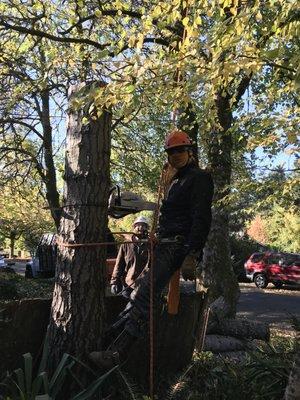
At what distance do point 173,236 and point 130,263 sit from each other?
101 inches

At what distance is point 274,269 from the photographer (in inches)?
1097

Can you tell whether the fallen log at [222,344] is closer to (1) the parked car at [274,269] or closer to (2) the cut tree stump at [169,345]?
(2) the cut tree stump at [169,345]

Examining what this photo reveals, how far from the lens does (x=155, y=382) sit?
15.5 feet

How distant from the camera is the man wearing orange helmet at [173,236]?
4.10 metres

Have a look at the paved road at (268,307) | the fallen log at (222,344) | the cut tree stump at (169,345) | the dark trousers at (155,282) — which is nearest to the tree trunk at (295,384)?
the dark trousers at (155,282)

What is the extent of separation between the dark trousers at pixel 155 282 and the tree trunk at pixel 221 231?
5.81 m

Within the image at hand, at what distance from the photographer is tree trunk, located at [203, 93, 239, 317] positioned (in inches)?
401

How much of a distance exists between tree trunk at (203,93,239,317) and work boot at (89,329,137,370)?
601cm

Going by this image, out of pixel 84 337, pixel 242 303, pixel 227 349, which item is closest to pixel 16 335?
pixel 84 337

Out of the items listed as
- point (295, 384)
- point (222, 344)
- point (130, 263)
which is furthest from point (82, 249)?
point (222, 344)

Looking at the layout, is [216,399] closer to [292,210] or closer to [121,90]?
[121,90]

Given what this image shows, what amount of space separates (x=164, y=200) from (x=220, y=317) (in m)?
5.23

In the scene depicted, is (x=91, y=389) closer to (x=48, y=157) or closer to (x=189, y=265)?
(x=189, y=265)

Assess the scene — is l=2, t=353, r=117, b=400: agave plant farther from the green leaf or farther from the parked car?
the parked car
